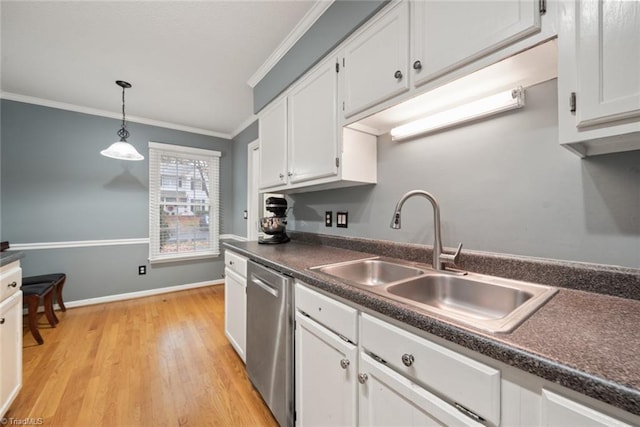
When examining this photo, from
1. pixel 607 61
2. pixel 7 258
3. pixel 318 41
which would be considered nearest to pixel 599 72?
pixel 607 61

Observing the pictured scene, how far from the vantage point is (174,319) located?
2734mm

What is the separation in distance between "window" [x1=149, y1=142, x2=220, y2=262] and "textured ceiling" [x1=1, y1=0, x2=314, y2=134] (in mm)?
860

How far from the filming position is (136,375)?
1.79 m

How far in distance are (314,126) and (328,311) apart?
3.92ft

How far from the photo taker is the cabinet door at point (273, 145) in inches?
78.4

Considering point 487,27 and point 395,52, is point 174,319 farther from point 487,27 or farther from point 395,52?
point 487,27

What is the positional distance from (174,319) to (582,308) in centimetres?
324

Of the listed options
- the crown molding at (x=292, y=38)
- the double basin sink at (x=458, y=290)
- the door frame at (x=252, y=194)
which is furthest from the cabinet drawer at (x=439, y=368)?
the door frame at (x=252, y=194)

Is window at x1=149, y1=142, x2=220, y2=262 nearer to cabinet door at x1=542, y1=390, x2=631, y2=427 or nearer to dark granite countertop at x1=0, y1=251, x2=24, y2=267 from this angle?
dark granite countertop at x1=0, y1=251, x2=24, y2=267

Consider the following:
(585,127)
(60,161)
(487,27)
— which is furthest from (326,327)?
(60,161)

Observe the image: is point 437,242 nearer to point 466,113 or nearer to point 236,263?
point 466,113

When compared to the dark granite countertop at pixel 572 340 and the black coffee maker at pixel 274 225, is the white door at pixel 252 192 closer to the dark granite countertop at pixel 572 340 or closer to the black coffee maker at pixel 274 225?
the black coffee maker at pixel 274 225

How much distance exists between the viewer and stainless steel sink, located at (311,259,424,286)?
125 centimetres

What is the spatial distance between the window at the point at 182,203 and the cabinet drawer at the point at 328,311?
10.4 feet
